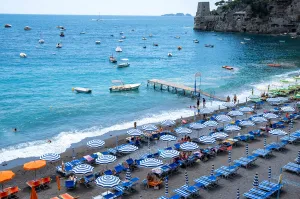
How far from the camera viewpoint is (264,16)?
166875 mm

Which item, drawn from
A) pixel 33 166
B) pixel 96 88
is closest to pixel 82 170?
pixel 33 166

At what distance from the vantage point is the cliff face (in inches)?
6216

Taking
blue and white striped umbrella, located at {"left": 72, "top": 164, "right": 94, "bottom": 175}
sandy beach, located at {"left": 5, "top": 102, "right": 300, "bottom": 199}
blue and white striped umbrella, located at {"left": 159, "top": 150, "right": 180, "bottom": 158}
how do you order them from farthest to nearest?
1. blue and white striped umbrella, located at {"left": 159, "top": 150, "right": 180, "bottom": 158}
2. blue and white striped umbrella, located at {"left": 72, "top": 164, "right": 94, "bottom": 175}
3. sandy beach, located at {"left": 5, "top": 102, "right": 300, "bottom": 199}

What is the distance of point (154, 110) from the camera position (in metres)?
46.4

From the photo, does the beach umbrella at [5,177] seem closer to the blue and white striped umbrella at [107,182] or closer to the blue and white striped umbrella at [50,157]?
the blue and white striped umbrella at [50,157]

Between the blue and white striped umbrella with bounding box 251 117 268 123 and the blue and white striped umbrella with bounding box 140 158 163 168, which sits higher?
the blue and white striped umbrella with bounding box 251 117 268 123

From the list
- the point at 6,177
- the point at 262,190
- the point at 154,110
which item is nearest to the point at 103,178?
the point at 6,177

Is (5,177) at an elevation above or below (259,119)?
below

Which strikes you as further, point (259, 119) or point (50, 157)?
point (259, 119)

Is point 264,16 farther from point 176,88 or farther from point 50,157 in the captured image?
point 50,157

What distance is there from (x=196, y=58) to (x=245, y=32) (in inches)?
3478

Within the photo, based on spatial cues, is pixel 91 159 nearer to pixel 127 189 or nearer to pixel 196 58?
pixel 127 189

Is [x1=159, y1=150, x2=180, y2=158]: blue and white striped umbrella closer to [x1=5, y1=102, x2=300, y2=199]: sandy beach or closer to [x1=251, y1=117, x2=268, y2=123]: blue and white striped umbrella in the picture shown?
[x1=5, y1=102, x2=300, y2=199]: sandy beach

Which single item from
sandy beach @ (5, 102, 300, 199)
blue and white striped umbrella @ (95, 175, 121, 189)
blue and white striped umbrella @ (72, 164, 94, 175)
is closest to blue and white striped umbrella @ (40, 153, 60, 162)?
sandy beach @ (5, 102, 300, 199)
